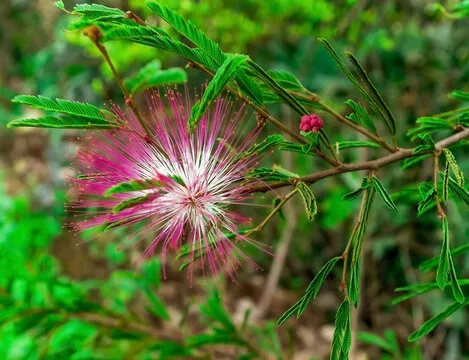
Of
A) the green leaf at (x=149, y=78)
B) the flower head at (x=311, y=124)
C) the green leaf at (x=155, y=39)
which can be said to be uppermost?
the green leaf at (x=155, y=39)

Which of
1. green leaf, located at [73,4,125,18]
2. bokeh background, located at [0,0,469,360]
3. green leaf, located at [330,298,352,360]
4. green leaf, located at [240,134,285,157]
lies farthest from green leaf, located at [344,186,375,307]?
bokeh background, located at [0,0,469,360]

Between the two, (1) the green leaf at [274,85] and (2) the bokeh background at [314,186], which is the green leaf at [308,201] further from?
(2) the bokeh background at [314,186]

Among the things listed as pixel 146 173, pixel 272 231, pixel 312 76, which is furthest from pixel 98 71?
pixel 146 173

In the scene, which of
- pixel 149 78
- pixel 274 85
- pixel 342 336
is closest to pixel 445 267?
pixel 342 336

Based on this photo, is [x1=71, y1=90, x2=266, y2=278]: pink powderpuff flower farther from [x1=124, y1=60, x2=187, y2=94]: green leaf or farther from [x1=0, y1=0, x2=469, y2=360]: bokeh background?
[x1=0, y1=0, x2=469, y2=360]: bokeh background

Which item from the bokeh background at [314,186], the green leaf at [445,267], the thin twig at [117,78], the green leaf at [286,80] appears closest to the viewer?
the thin twig at [117,78]

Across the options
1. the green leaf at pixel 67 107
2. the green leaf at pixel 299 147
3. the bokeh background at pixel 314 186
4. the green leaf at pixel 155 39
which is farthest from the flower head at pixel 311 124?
the bokeh background at pixel 314 186
